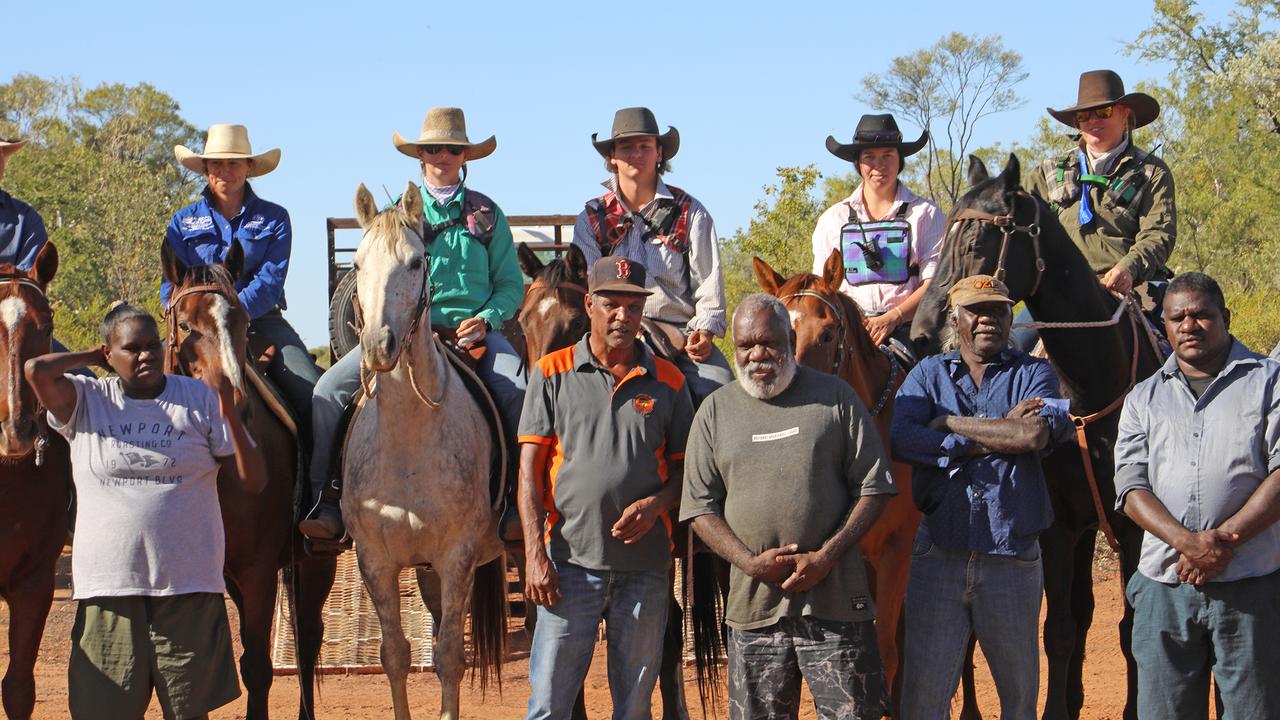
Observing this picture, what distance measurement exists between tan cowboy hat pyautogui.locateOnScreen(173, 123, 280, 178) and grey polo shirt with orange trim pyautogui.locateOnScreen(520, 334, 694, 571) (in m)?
3.04

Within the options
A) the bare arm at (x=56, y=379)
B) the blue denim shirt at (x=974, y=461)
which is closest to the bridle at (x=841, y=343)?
the blue denim shirt at (x=974, y=461)

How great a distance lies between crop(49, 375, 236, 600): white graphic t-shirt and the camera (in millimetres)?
5480

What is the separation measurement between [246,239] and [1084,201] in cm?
485

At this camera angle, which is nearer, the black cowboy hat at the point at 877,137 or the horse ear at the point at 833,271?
the horse ear at the point at 833,271

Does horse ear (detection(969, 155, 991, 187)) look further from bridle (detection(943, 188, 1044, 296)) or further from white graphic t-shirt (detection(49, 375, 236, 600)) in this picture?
white graphic t-shirt (detection(49, 375, 236, 600))

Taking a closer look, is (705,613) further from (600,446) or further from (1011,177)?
(1011,177)

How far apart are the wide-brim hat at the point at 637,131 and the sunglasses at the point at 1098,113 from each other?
2409 mm

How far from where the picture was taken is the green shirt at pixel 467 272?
759 cm

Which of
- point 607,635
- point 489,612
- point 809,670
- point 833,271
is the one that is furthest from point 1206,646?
point 489,612

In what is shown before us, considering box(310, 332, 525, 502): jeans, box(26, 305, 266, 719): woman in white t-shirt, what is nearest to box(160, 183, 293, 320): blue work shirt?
box(310, 332, 525, 502): jeans

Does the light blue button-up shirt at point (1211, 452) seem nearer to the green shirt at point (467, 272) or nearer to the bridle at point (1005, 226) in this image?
the bridle at point (1005, 226)

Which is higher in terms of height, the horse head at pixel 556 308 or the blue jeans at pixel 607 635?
the horse head at pixel 556 308

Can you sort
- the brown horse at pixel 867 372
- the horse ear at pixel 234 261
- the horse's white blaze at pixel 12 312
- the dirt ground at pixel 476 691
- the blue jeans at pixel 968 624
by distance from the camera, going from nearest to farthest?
the blue jeans at pixel 968 624, the horse's white blaze at pixel 12 312, the brown horse at pixel 867 372, the horse ear at pixel 234 261, the dirt ground at pixel 476 691

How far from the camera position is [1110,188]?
7926 mm
